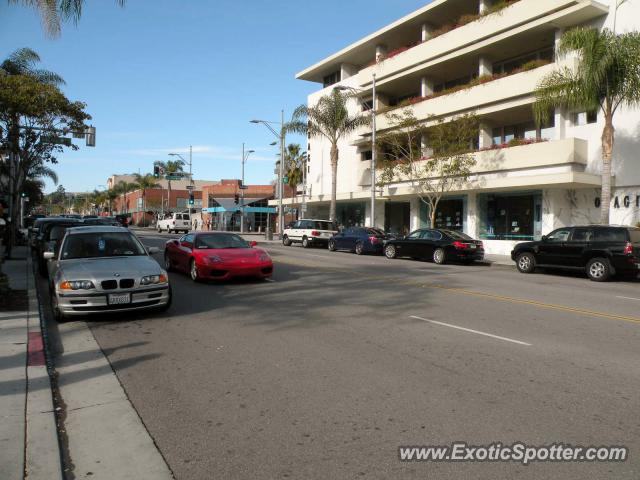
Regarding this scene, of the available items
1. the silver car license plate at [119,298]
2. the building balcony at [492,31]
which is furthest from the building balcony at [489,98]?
the silver car license plate at [119,298]

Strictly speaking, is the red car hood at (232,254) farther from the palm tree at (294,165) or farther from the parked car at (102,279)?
the palm tree at (294,165)

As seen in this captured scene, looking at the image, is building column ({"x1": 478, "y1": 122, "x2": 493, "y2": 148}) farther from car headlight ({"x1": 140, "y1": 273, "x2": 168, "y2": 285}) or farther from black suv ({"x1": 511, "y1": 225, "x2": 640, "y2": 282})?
car headlight ({"x1": 140, "y1": 273, "x2": 168, "y2": 285})

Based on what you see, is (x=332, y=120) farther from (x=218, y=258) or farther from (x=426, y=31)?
(x=218, y=258)

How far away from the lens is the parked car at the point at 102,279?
8.16 m

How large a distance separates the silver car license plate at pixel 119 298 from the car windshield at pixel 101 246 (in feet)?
5.04

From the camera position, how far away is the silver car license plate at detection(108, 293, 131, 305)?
A: 325 inches

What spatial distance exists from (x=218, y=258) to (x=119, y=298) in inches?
178

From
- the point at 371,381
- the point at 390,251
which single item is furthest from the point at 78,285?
the point at 390,251

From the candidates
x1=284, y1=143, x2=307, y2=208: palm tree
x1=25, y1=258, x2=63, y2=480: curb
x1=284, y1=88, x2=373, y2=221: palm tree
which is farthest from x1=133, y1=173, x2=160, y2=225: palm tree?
x1=25, y1=258, x2=63, y2=480: curb

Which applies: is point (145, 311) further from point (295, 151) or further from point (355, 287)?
point (295, 151)

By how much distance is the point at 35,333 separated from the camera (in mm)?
7465

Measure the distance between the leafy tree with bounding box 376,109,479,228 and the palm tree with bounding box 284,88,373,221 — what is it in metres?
3.55

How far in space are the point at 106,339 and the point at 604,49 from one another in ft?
64.6

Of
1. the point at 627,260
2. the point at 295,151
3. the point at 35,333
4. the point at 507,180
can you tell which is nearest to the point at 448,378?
the point at 35,333
